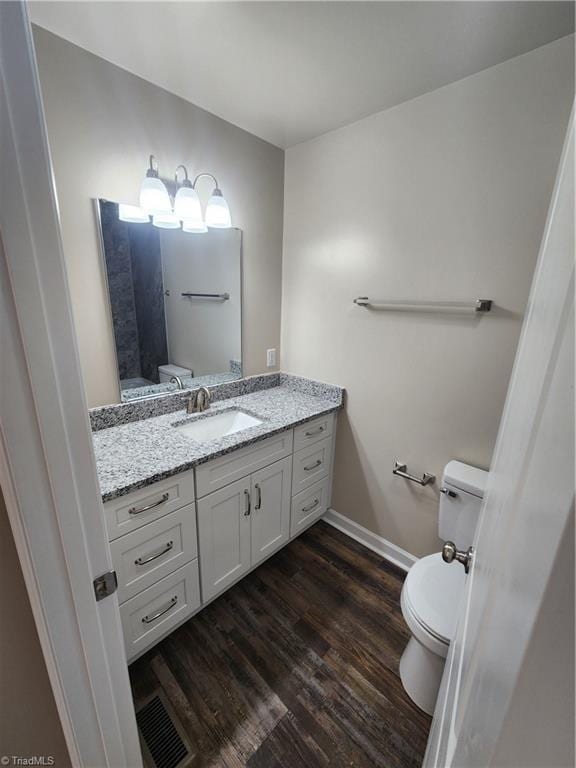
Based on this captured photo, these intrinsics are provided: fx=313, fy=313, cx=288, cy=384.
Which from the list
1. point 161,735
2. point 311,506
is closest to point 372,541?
point 311,506

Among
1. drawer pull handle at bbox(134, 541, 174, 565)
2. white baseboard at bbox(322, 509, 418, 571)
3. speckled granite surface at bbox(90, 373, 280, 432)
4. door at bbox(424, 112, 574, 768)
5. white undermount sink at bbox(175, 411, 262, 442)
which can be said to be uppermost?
door at bbox(424, 112, 574, 768)

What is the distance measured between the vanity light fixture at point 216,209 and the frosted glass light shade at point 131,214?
11.8 inches

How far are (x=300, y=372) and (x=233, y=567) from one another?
120cm

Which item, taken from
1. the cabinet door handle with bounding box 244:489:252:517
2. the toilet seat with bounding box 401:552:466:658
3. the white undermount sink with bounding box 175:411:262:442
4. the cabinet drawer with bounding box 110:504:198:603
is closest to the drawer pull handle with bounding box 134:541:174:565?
the cabinet drawer with bounding box 110:504:198:603

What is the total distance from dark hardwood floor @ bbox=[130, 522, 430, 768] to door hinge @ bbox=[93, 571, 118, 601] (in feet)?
3.06

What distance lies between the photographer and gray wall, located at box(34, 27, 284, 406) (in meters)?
1.18

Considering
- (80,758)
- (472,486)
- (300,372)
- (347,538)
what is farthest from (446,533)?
(80,758)

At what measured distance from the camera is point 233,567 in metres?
1.53

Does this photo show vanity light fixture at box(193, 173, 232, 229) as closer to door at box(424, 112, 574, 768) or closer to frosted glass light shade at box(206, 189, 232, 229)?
frosted glass light shade at box(206, 189, 232, 229)

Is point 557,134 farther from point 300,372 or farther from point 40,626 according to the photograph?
point 40,626

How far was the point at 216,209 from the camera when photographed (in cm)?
157

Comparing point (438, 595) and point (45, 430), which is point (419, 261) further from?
point (45, 430)

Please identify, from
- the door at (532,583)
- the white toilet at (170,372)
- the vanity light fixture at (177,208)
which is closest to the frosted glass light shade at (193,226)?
the vanity light fixture at (177,208)

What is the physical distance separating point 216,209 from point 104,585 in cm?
159
